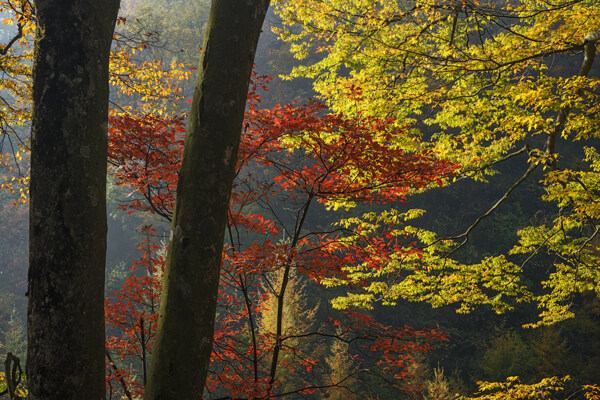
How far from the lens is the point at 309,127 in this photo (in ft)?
8.39

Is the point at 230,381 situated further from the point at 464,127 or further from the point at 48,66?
the point at 464,127

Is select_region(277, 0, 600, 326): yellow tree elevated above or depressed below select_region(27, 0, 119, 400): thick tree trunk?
above

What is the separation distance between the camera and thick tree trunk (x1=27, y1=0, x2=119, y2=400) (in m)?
1.21

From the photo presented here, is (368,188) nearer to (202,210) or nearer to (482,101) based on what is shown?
(202,210)

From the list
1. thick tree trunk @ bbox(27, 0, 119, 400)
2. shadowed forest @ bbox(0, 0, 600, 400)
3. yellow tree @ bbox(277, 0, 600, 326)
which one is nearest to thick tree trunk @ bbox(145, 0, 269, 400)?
shadowed forest @ bbox(0, 0, 600, 400)

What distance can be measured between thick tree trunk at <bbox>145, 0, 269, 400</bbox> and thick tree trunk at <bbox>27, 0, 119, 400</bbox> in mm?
207

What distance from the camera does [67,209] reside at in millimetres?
1230

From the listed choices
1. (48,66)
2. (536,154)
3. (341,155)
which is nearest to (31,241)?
(48,66)

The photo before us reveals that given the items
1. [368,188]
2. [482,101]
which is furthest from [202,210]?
[482,101]

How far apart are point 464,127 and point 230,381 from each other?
3.62 meters

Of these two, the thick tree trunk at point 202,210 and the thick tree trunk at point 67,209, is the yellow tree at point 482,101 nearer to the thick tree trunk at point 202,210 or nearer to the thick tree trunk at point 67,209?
the thick tree trunk at point 202,210

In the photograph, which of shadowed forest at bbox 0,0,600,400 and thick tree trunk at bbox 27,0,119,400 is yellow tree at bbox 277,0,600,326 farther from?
thick tree trunk at bbox 27,0,119,400

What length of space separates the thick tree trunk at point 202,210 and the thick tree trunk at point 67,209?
8.1 inches

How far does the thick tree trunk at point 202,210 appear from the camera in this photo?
1325 millimetres
